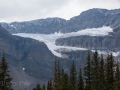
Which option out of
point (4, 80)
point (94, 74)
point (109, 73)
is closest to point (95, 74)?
point (94, 74)

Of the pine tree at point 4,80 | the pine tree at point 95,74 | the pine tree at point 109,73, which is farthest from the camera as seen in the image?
the pine tree at point 109,73

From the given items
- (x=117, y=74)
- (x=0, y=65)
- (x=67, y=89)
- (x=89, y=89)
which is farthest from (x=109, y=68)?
(x=0, y=65)

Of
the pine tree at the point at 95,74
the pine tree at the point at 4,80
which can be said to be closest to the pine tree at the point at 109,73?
the pine tree at the point at 95,74

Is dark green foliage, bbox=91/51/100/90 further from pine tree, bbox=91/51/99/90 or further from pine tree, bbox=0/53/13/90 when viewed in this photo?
pine tree, bbox=0/53/13/90

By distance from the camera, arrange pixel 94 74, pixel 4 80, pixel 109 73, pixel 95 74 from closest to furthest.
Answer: pixel 4 80, pixel 109 73, pixel 95 74, pixel 94 74

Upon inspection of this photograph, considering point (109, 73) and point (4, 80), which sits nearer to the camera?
point (4, 80)

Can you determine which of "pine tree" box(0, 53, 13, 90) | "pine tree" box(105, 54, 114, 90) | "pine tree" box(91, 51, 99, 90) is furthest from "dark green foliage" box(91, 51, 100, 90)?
"pine tree" box(0, 53, 13, 90)

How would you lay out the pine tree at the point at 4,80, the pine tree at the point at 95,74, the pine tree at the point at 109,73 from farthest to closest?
1. the pine tree at the point at 109,73
2. the pine tree at the point at 95,74
3. the pine tree at the point at 4,80

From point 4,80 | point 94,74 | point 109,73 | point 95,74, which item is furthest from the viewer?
point 94,74

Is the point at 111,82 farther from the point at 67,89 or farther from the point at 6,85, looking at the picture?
the point at 6,85

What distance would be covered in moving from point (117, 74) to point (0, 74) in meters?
15.8

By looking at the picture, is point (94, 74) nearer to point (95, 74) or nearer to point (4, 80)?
point (95, 74)

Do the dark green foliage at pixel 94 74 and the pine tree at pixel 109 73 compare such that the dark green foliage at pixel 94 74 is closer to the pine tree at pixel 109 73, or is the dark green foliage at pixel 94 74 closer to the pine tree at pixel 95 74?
the pine tree at pixel 95 74

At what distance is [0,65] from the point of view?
30.5 m
